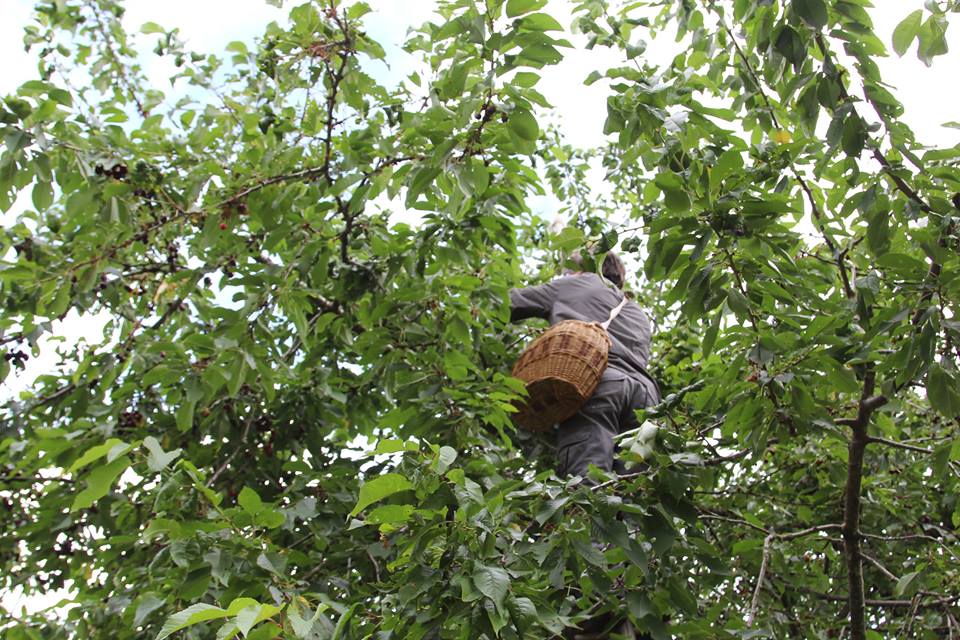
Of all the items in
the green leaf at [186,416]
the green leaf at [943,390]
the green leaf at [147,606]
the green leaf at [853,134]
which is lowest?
the green leaf at [147,606]

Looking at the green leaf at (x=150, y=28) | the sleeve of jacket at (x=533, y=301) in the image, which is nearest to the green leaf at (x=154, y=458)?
the sleeve of jacket at (x=533, y=301)

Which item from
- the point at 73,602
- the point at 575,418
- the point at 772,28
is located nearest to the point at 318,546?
the point at 73,602

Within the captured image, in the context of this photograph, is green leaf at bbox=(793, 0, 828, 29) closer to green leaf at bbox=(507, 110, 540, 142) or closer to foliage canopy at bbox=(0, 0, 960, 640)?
foliage canopy at bbox=(0, 0, 960, 640)

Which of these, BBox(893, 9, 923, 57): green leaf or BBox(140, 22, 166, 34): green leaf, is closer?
BBox(893, 9, 923, 57): green leaf

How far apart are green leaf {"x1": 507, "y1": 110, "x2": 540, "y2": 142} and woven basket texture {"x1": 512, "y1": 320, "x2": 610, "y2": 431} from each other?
1.34 m

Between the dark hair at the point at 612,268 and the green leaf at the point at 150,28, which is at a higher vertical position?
the green leaf at the point at 150,28

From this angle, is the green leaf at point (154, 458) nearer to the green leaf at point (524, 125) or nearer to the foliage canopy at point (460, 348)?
the foliage canopy at point (460, 348)

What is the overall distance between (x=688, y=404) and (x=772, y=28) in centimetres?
218

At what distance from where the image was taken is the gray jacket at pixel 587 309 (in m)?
4.07

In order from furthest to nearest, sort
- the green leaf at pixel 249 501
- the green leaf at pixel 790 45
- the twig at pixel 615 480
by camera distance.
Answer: the green leaf at pixel 249 501 → the twig at pixel 615 480 → the green leaf at pixel 790 45

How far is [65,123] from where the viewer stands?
3.08 m

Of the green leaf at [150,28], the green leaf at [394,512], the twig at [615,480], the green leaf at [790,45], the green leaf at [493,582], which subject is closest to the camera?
the green leaf at [493,582]

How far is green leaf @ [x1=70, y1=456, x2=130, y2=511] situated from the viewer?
2.02 metres

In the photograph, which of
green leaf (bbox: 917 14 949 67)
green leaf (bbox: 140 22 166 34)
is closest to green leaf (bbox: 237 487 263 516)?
green leaf (bbox: 917 14 949 67)
